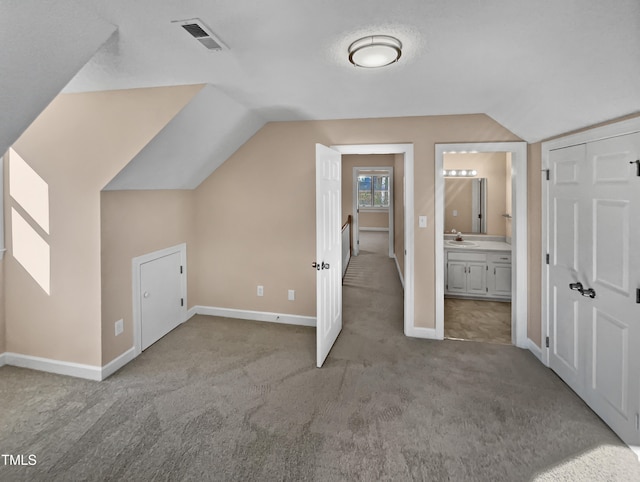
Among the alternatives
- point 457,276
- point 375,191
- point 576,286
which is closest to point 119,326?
point 576,286

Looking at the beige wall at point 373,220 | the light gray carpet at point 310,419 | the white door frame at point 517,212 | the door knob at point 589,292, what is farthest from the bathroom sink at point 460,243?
the beige wall at point 373,220

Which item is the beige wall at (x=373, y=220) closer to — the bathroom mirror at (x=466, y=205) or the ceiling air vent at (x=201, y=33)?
the bathroom mirror at (x=466, y=205)

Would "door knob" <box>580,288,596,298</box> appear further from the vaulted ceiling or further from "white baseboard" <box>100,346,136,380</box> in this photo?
"white baseboard" <box>100,346,136,380</box>

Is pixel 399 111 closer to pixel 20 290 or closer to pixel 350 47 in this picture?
pixel 350 47

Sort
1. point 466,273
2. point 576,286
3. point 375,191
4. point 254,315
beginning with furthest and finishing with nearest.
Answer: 1. point 375,191
2. point 466,273
3. point 254,315
4. point 576,286

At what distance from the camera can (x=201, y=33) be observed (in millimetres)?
1769

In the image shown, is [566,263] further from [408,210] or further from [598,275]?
[408,210]

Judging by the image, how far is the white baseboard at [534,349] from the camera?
3.19 m

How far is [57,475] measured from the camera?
1.89 metres

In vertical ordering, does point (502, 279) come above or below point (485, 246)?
below

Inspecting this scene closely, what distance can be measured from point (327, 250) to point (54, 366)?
255 cm

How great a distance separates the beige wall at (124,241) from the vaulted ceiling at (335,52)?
0.31 m

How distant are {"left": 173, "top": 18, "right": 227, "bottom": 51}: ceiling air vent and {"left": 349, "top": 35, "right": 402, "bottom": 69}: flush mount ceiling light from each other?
28.6 inches

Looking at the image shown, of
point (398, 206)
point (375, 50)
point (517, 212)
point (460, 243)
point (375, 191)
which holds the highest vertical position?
point (375, 191)
